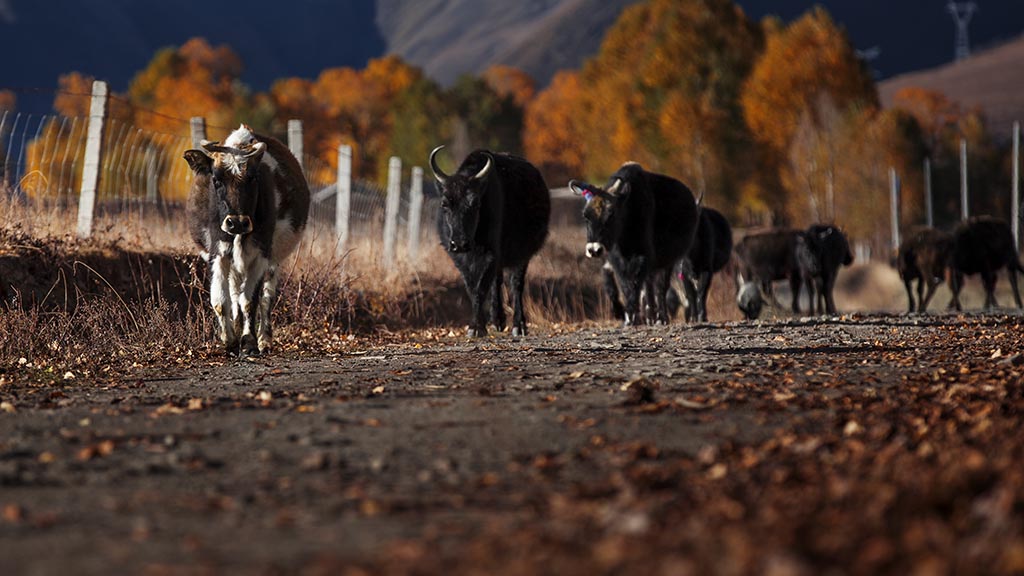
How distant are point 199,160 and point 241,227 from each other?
0.79 metres

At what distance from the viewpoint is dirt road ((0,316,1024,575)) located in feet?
14.4

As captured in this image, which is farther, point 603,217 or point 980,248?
point 980,248

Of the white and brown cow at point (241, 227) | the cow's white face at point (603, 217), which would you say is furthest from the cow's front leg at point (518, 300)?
the white and brown cow at point (241, 227)

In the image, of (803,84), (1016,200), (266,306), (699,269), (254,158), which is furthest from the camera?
(803,84)

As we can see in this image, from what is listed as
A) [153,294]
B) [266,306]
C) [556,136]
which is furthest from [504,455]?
[556,136]

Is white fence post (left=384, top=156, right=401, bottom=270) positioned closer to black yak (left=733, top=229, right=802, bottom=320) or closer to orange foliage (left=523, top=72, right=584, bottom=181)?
black yak (left=733, top=229, right=802, bottom=320)

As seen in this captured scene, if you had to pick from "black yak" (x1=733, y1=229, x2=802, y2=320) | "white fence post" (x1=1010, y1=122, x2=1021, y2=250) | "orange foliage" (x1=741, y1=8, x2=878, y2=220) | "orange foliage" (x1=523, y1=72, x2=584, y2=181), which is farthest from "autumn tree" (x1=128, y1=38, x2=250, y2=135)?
"black yak" (x1=733, y1=229, x2=802, y2=320)

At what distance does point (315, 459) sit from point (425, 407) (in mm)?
1798

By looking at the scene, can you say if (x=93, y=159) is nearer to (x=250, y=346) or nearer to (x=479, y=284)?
(x=250, y=346)

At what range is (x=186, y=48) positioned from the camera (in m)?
108

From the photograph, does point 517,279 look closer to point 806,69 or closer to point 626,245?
point 626,245

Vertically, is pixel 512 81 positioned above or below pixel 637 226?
above

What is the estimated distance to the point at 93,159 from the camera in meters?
15.1

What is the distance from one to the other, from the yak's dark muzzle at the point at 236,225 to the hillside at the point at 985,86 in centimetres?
13391
